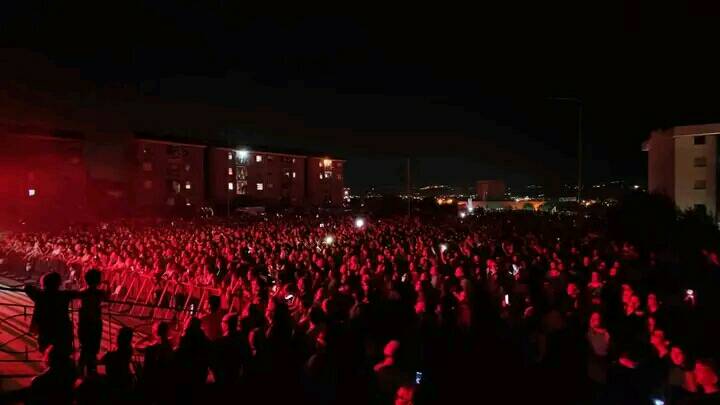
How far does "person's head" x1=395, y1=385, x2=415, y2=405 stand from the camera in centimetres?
460

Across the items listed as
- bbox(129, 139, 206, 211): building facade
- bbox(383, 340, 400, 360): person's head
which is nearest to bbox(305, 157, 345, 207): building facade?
bbox(129, 139, 206, 211): building facade

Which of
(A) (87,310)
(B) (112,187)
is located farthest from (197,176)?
(A) (87,310)

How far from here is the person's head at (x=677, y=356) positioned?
4.88 metres

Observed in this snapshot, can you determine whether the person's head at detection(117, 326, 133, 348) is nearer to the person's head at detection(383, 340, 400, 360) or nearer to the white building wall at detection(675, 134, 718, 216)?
the person's head at detection(383, 340, 400, 360)

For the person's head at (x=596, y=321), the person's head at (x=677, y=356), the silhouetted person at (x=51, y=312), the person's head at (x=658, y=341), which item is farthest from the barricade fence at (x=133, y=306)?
the person's head at (x=677, y=356)

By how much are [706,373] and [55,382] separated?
206 inches

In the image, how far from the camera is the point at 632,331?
19.7ft

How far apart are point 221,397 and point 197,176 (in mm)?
55469

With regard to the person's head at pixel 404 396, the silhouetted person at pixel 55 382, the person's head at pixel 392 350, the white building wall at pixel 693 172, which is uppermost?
the white building wall at pixel 693 172

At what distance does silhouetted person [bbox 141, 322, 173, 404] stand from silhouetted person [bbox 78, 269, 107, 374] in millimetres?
1511

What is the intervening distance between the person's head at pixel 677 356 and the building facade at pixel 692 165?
2879 centimetres

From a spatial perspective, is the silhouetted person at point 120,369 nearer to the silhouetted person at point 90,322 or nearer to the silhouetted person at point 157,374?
the silhouetted person at point 157,374

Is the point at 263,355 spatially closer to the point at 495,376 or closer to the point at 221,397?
the point at 221,397

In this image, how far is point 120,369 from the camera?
4.04m
